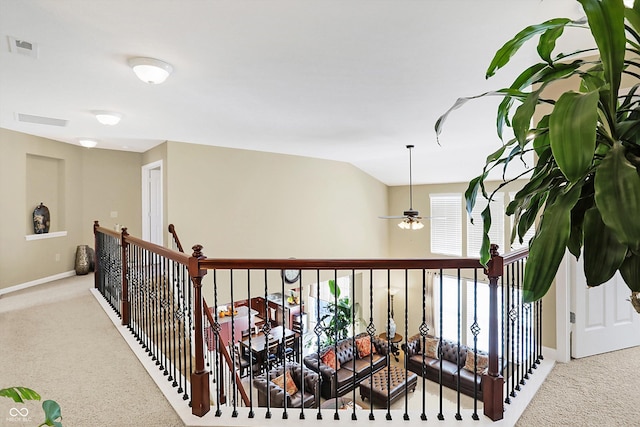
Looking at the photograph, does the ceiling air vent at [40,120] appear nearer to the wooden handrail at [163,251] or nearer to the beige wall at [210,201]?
the beige wall at [210,201]

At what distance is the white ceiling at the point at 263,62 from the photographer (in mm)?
1783

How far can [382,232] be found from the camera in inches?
356

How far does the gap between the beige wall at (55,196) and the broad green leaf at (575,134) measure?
6528 mm

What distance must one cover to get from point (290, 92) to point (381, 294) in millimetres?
7470

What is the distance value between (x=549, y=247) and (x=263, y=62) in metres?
2.22

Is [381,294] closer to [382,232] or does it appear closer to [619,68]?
[382,232]

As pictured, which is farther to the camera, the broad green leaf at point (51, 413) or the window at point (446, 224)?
the window at point (446, 224)

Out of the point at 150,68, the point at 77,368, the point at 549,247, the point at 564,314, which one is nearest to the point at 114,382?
the point at 77,368

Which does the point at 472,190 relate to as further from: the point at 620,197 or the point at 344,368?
the point at 344,368

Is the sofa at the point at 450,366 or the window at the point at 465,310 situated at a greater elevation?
the window at the point at 465,310

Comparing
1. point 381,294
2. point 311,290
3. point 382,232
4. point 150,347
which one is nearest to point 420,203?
point 382,232

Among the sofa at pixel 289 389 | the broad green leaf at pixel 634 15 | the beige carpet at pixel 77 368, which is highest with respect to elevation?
the broad green leaf at pixel 634 15

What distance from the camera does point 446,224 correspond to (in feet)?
26.3

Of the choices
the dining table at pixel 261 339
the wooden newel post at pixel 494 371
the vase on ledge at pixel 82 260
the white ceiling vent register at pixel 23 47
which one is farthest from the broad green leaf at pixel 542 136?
the vase on ledge at pixel 82 260
